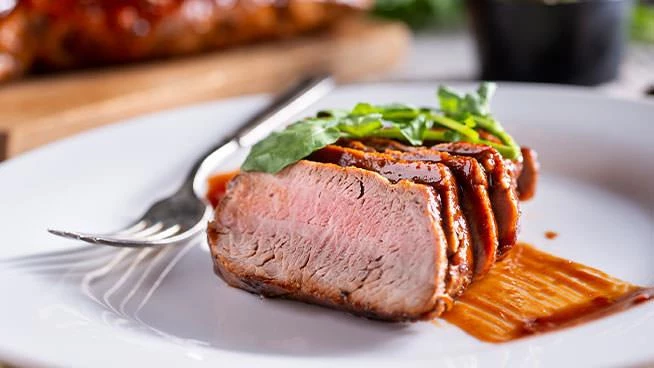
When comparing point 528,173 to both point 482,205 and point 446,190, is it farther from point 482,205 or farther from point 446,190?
point 446,190

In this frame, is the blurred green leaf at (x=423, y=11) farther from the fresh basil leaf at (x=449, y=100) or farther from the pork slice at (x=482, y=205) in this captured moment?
the pork slice at (x=482, y=205)

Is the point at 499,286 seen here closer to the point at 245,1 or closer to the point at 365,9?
the point at 245,1

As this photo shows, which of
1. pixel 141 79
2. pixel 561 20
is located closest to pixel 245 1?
pixel 141 79

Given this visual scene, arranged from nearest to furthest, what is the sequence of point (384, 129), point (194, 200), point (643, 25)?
point (384, 129)
point (194, 200)
point (643, 25)

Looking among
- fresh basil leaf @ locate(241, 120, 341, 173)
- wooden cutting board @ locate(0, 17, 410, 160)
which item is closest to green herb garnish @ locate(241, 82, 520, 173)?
fresh basil leaf @ locate(241, 120, 341, 173)

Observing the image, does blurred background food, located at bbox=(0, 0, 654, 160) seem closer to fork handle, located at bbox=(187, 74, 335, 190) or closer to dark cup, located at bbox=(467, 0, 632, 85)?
dark cup, located at bbox=(467, 0, 632, 85)

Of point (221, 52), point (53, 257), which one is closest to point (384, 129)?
point (53, 257)

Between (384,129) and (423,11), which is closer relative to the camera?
(384,129)
